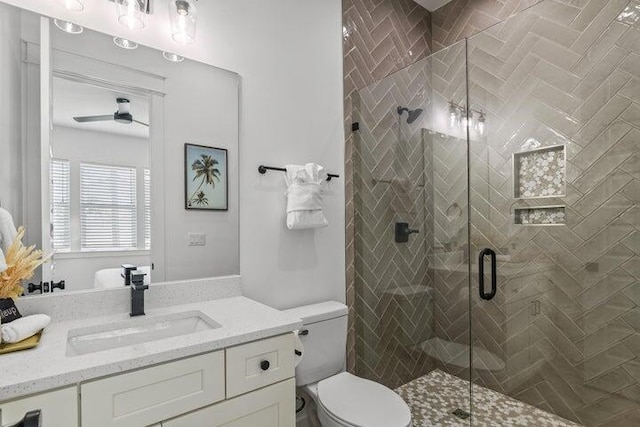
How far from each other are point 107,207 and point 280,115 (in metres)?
0.99

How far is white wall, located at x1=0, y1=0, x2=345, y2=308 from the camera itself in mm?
1792

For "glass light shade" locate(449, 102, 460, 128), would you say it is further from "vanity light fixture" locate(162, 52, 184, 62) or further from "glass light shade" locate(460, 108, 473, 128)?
"vanity light fixture" locate(162, 52, 184, 62)

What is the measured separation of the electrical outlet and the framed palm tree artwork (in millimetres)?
130

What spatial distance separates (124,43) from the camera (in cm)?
150

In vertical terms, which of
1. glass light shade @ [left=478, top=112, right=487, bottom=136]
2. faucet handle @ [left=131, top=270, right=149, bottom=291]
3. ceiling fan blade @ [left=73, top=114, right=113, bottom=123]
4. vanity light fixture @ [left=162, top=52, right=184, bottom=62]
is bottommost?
faucet handle @ [left=131, top=270, right=149, bottom=291]

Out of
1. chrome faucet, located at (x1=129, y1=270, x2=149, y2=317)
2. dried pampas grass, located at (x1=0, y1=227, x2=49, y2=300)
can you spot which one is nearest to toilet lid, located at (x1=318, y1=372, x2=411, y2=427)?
chrome faucet, located at (x1=129, y1=270, x2=149, y2=317)

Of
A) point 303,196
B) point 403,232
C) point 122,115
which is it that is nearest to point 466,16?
point 403,232

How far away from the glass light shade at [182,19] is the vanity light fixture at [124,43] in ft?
0.59

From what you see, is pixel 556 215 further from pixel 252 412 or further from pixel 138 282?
pixel 138 282

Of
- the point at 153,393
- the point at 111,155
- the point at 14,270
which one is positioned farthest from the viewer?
the point at 111,155

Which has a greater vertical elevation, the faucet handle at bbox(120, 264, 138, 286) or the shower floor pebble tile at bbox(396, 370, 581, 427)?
the faucet handle at bbox(120, 264, 138, 286)

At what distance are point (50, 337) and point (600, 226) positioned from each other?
2572mm

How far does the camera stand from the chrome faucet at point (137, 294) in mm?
1407

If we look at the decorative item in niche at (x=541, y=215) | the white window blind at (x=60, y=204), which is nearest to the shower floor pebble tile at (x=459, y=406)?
the decorative item in niche at (x=541, y=215)
